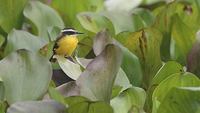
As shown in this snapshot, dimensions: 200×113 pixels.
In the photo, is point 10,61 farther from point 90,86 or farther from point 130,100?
point 130,100

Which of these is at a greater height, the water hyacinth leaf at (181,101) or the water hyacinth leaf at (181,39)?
the water hyacinth leaf at (181,101)

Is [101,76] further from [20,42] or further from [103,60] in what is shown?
[20,42]

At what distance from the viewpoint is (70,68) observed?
64.0 inches

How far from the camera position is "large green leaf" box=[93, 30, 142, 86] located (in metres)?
1.71

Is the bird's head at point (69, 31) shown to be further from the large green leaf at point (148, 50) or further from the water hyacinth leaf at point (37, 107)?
the water hyacinth leaf at point (37, 107)

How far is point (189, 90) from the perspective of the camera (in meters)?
1.33

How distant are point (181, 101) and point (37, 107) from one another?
1.06 feet

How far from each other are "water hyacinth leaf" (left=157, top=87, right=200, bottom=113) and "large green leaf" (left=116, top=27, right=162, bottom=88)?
380 mm

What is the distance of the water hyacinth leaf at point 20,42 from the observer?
1.82 meters

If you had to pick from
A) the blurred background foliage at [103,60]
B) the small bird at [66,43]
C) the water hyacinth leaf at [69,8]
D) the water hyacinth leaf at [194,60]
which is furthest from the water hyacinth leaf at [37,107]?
the water hyacinth leaf at [69,8]

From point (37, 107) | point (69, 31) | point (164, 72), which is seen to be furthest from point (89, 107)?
point (69, 31)

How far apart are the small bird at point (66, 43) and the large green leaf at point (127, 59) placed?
16 cm

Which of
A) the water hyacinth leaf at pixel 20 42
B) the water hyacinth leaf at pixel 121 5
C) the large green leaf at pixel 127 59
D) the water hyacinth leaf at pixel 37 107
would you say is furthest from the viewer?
the water hyacinth leaf at pixel 121 5

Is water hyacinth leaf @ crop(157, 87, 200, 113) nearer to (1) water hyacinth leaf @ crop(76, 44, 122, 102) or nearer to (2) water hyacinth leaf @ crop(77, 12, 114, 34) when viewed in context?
(1) water hyacinth leaf @ crop(76, 44, 122, 102)
